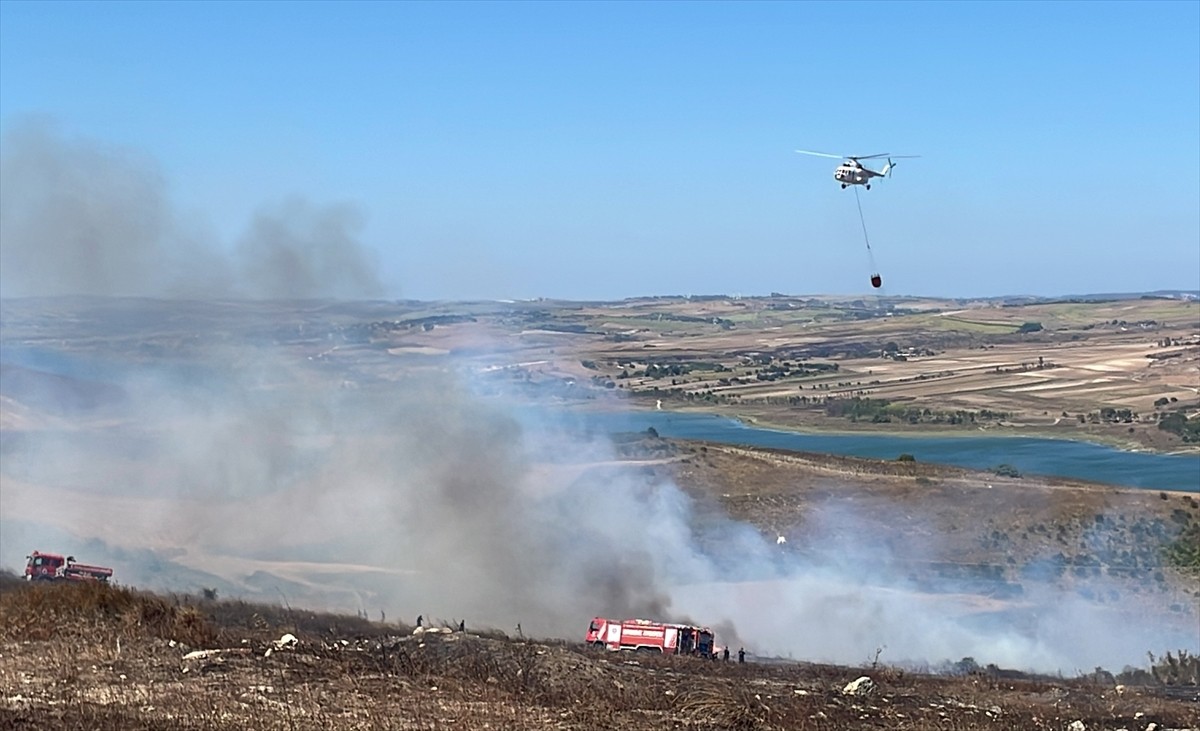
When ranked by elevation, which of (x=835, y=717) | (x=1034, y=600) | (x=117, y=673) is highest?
(x=117, y=673)

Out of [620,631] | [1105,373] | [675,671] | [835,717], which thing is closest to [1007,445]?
[1105,373]

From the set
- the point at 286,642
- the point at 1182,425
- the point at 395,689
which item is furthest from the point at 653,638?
the point at 1182,425

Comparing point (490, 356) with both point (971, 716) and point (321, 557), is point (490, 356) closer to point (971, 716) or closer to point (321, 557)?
point (321, 557)

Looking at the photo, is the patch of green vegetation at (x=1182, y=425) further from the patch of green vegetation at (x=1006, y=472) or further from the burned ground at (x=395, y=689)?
the burned ground at (x=395, y=689)

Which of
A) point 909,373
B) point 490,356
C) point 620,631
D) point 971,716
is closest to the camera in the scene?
point 971,716

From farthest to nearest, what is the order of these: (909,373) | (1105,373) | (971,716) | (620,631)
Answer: (909,373), (1105,373), (620,631), (971,716)

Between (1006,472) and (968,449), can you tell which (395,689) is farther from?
(968,449)

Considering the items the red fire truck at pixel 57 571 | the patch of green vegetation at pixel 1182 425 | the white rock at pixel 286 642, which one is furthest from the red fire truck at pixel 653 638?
the patch of green vegetation at pixel 1182 425
